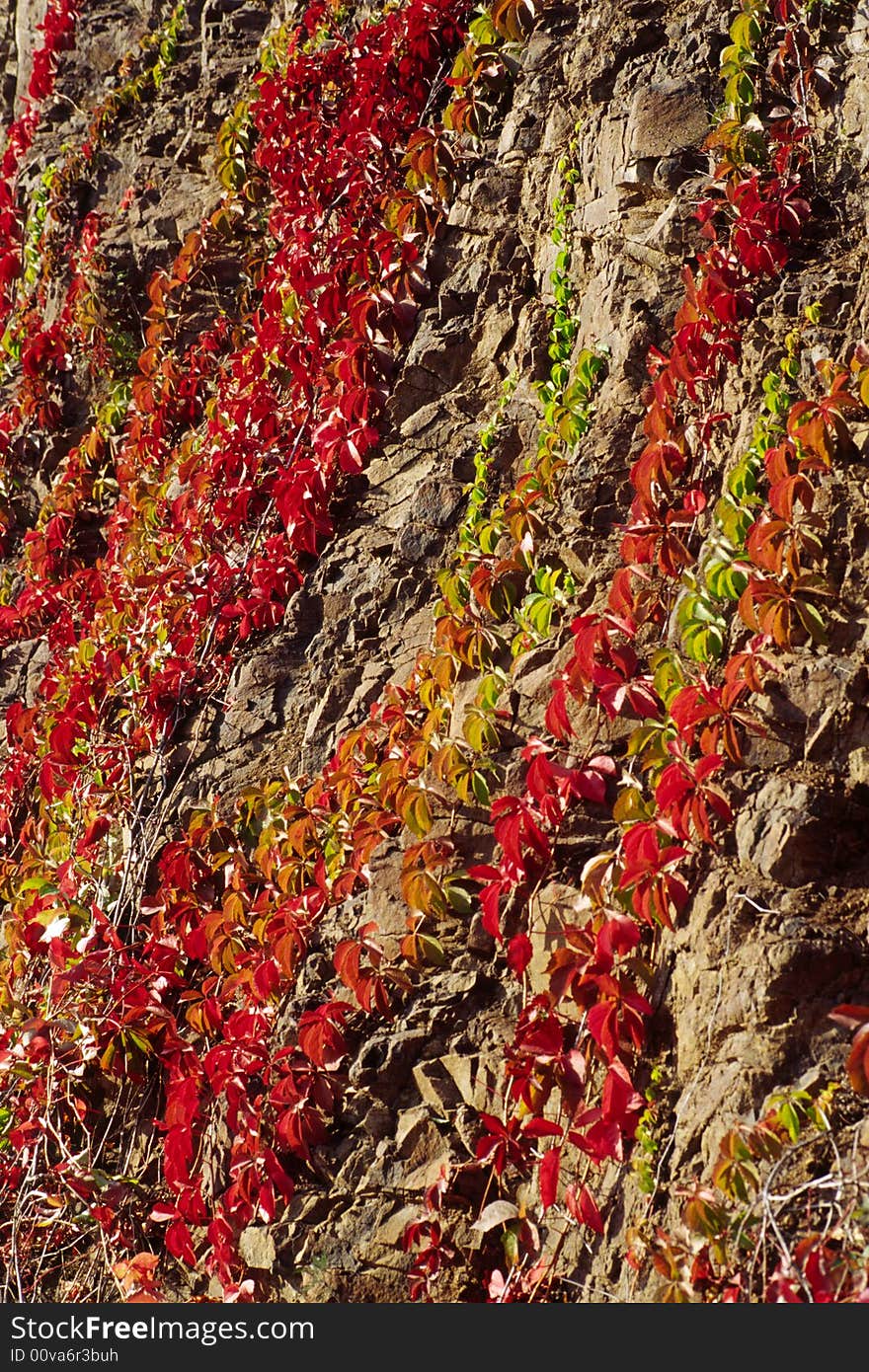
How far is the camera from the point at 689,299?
307cm

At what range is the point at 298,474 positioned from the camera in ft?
12.2

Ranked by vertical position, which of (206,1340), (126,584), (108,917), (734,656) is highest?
(126,584)

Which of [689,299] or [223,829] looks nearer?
[689,299]

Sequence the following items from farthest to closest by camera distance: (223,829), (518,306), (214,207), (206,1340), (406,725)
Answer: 1. (214,207)
2. (518,306)
3. (223,829)
4. (406,725)
5. (206,1340)

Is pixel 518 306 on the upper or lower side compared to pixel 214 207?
lower

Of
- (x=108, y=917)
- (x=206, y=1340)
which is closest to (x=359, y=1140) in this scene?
(x=206, y=1340)

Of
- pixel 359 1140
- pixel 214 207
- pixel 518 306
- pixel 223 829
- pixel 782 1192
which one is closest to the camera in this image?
pixel 782 1192

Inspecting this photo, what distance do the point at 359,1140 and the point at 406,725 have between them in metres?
1.05

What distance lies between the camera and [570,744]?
2730mm

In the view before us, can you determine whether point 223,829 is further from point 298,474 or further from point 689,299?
point 689,299

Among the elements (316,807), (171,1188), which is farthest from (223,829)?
(171,1188)

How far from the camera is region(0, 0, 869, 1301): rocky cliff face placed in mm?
2199

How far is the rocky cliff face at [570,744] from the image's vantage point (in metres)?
2.20

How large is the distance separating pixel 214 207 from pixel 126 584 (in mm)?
1837
